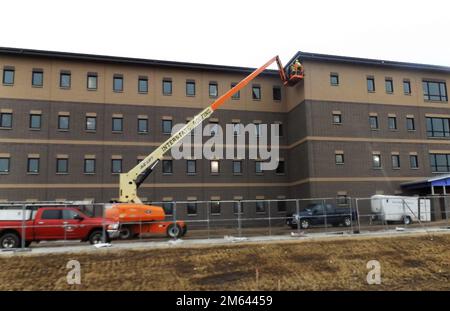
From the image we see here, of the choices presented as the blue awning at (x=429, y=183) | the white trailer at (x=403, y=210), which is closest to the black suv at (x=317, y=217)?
the white trailer at (x=403, y=210)

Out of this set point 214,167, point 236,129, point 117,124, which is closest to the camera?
point 117,124

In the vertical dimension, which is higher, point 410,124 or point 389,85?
point 389,85

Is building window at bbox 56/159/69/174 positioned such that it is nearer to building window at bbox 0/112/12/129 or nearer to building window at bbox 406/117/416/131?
building window at bbox 0/112/12/129

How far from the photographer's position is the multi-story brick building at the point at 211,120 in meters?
34.3

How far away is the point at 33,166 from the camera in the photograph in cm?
3378

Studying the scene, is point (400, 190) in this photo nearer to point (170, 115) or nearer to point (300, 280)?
point (170, 115)

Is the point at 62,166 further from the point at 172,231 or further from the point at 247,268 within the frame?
the point at 247,268

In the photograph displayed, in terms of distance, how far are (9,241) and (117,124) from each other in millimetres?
18728

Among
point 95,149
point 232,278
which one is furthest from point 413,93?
point 232,278

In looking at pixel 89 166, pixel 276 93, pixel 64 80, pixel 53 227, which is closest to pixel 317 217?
pixel 53 227

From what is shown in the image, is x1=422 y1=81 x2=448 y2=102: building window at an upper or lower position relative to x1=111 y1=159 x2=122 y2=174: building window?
upper

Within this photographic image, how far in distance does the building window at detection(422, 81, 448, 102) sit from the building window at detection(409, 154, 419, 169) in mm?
6090

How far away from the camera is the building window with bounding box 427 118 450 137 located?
39562mm

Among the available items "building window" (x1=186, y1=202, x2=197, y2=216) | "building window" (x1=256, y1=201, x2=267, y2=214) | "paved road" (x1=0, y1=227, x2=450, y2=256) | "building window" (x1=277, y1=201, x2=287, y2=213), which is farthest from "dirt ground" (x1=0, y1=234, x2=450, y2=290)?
"building window" (x1=186, y1=202, x2=197, y2=216)
